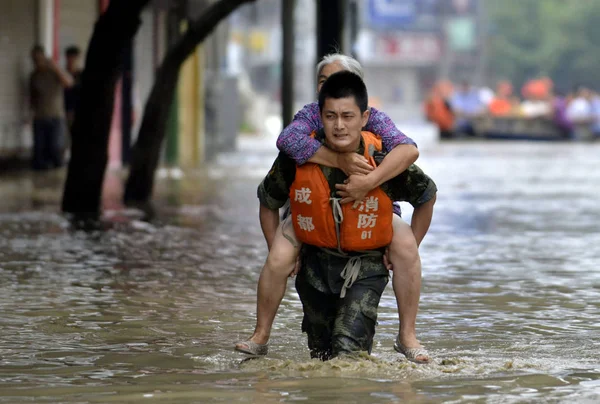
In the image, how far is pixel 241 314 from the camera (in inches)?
333

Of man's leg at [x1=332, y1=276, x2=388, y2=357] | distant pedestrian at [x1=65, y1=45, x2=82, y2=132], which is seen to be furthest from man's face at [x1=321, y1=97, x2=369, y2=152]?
distant pedestrian at [x1=65, y1=45, x2=82, y2=132]

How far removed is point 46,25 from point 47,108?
62.8 inches

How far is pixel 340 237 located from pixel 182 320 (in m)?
2.09

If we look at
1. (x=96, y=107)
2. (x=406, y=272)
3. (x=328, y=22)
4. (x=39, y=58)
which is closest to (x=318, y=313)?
(x=406, y=272)

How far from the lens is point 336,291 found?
6.48 meters

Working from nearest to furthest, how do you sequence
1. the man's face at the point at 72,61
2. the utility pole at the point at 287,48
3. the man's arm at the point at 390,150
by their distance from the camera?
the man's arm at the point at 390,150, the utility pole at the point at 287,48, the man's face at the point at 72,61

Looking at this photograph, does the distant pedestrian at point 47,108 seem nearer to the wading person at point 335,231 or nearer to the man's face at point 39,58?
the man's face at point 39,58

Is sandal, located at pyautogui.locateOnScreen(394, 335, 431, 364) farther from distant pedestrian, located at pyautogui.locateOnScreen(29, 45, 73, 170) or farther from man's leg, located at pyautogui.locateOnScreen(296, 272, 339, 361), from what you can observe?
distant pedestrian, located at pyautogui.locateOnScreen(29, 45, 73, 170)

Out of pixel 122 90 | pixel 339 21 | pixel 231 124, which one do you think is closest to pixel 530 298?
pixel 339 21

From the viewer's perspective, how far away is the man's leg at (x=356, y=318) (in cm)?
641

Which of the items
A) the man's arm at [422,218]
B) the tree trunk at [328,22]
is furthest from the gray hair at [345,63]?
the tree trunk at [328,22]

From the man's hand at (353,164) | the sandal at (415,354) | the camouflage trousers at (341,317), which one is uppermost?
the man's hand at (353,164)

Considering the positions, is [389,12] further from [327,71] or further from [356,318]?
[356,318]

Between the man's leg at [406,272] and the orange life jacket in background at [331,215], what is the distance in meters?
0.09
